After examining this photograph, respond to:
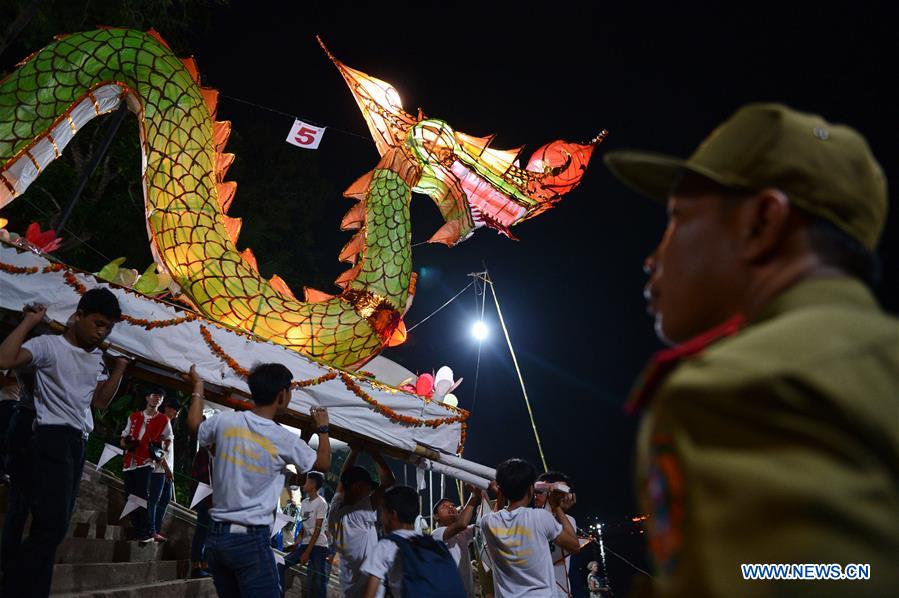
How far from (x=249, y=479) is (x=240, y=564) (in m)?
0.44

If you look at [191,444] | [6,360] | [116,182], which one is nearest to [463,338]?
[191,444]

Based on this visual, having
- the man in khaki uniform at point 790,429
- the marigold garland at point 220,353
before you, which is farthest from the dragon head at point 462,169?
the man in khaki uniform at point 790,429

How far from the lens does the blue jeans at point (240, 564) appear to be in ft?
10.6

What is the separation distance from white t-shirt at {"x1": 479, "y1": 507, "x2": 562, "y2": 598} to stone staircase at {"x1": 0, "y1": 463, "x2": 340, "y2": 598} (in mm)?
2928

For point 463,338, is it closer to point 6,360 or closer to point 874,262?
point 6,360

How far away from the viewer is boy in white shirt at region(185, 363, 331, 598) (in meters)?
3.26

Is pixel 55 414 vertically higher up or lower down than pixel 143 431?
lower down

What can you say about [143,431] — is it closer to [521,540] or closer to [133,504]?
[133,504]

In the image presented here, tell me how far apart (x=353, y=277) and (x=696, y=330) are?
5.51 m

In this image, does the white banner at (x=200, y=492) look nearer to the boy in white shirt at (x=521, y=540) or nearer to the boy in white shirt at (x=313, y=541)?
the boy in white shirt at (x=313, y=541)

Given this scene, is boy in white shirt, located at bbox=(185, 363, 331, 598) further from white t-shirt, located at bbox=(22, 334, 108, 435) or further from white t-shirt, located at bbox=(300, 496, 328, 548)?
white t-shirt, located at bbox=(300, 496, 328, 548)

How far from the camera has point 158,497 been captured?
276 inches

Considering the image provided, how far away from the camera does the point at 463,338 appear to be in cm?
2930

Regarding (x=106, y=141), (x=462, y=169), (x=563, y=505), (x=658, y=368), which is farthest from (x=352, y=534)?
(x=106, y=141)
